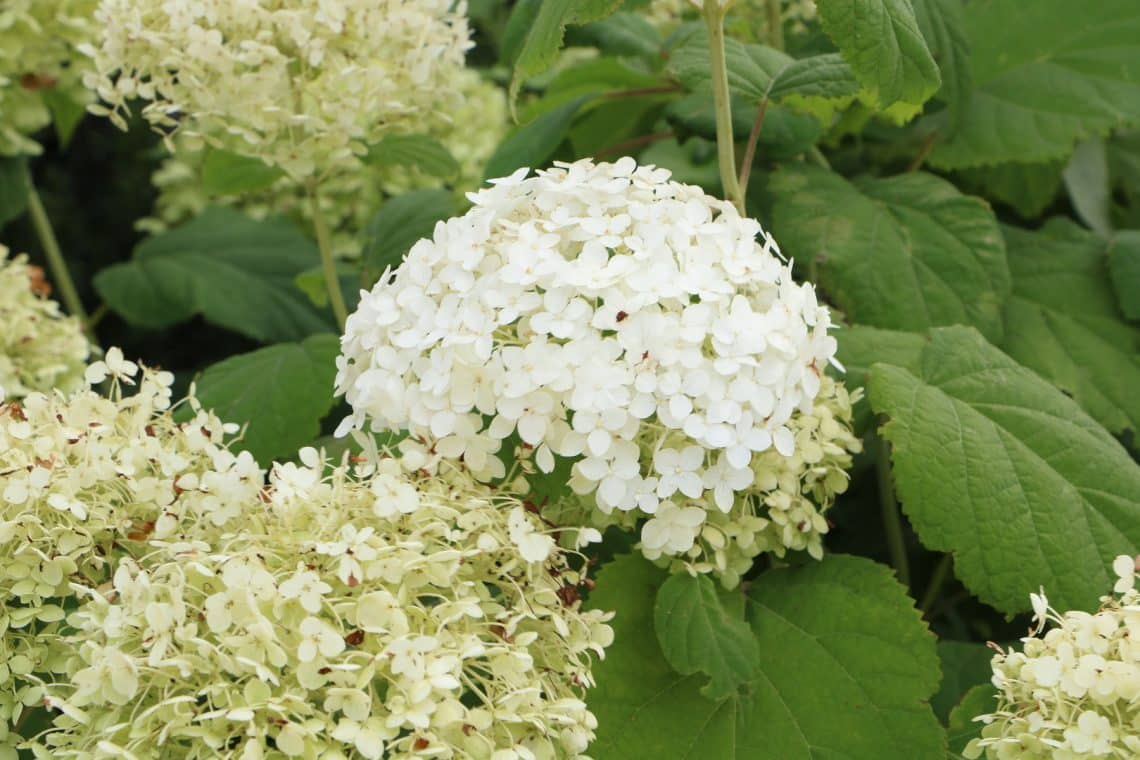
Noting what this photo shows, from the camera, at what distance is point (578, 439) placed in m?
1.17

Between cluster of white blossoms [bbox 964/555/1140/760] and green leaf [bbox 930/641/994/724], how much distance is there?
60cm

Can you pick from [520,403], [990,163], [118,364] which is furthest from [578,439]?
[990,163]

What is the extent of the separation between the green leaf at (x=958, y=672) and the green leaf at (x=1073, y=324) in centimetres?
41

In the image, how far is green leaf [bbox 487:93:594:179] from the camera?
200 cm

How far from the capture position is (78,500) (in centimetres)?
116

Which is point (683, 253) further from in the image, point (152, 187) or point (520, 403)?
point (152, 187)

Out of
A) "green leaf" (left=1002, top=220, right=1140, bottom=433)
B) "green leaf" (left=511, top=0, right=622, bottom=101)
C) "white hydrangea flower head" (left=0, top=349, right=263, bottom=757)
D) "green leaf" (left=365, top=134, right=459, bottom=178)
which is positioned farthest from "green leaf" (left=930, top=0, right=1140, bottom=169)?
"white hydrangea flower head" (left=0, top=349, right=263, bottom=757)

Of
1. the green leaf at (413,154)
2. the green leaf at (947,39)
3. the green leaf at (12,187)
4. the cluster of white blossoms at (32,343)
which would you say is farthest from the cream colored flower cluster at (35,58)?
the green leaf at (947,39)

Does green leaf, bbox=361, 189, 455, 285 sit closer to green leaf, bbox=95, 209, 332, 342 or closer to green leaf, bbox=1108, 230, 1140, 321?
green leaf, bbox=95, 209, 332, 342

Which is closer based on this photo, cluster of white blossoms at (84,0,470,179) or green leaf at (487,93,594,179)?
cluster of white blossoms at (84,0,470,179)

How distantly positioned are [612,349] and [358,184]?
164 centimetres

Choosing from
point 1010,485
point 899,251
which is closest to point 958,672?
point 1010,485

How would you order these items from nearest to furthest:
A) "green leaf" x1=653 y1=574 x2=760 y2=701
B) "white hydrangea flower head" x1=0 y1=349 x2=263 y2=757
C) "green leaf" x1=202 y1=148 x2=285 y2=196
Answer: "white hydrangea flower head" x1=0 y1=349 x2=263 y2=757, "green leaf" x1=653 y1=574 x2=760 y2=701, "green leaf" x1=202 y1=148 x2=285 y2=196

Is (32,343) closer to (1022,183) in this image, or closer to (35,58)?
(35,58)
